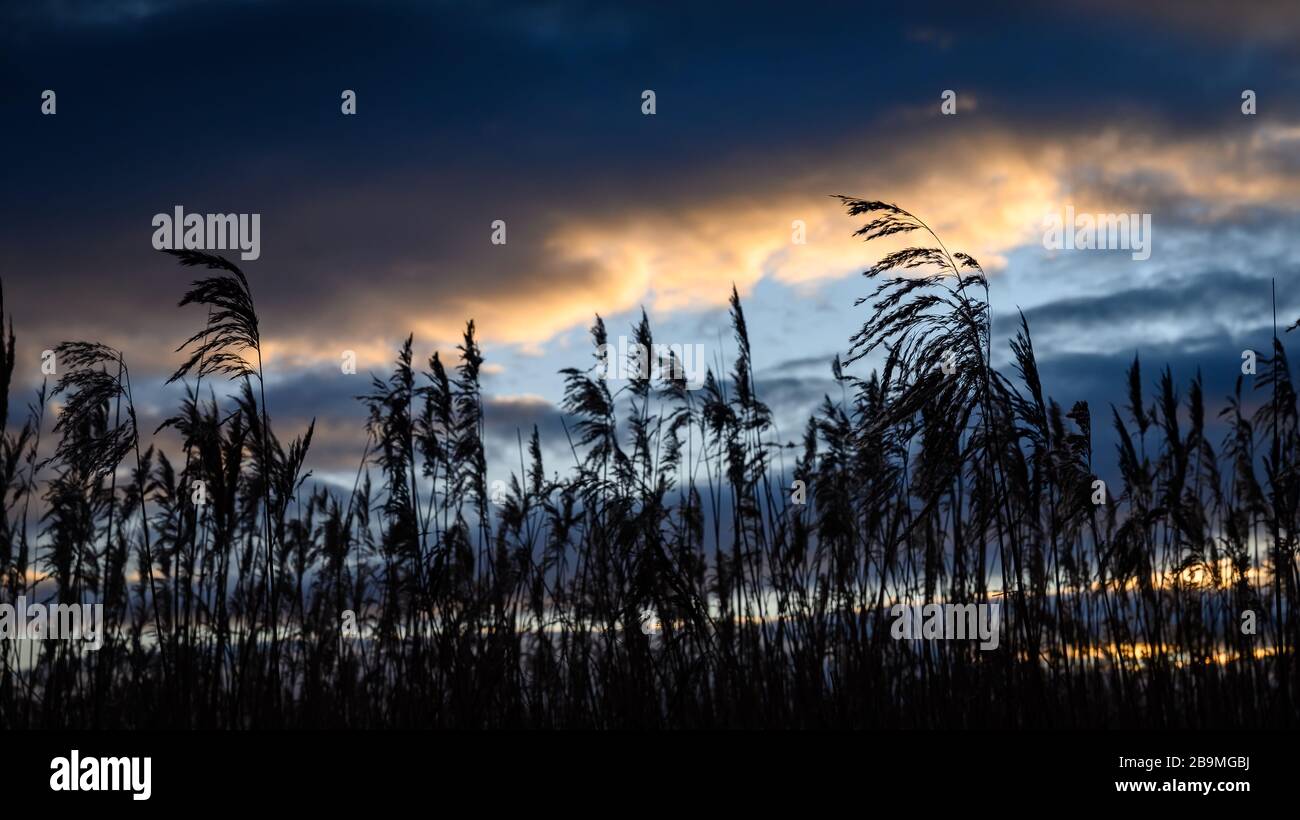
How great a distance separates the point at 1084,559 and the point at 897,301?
194 inches

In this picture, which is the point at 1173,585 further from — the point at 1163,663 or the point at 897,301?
the point at 897,301

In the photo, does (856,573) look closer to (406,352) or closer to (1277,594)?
(1277,594)

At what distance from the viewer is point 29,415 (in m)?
7.32

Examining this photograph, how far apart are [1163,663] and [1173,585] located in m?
1.96
